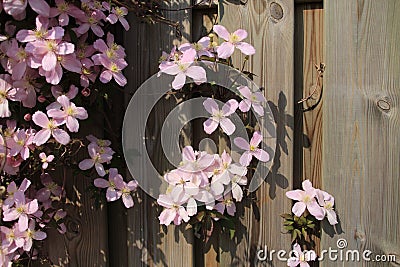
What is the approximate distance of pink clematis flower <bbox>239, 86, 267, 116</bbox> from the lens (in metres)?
1.54

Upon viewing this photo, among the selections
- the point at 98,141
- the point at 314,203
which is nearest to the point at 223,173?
the point at 314,203

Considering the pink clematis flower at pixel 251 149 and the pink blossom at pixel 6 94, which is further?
the pink clematis flower at pixel 251 149

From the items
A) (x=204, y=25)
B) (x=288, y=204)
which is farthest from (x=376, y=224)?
(x=204, y=25)

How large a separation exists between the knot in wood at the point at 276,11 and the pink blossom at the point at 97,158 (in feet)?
2.16

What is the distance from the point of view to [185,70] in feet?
4.95

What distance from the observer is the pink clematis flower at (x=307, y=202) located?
5.10 feet

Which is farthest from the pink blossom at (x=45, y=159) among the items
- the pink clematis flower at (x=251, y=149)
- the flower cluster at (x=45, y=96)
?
the pink clematis flower at (x=251, y=149)

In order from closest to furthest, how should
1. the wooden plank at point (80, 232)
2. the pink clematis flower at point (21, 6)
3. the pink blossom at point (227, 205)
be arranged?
1. the pink clematis flower at point (21, 6)
2. the pink blossom at point (227, 205)
3. the wooden plank at point (80, 232)

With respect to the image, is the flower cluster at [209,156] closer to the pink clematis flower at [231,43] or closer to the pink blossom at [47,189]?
the pink clematis flower at [231,43]

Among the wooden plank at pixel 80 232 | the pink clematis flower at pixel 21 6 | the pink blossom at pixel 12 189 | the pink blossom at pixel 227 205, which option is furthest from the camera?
the wooden plank at pixel 80 232

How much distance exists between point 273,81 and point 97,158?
1.95 feet

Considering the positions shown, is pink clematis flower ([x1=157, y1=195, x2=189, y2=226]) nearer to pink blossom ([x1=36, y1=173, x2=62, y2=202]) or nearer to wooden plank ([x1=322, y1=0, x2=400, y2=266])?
pink blossom ([x1=36, y1=173, x2=62, y2=202])

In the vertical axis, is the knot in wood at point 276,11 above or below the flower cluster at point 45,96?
above

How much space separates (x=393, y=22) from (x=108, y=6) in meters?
0.85
